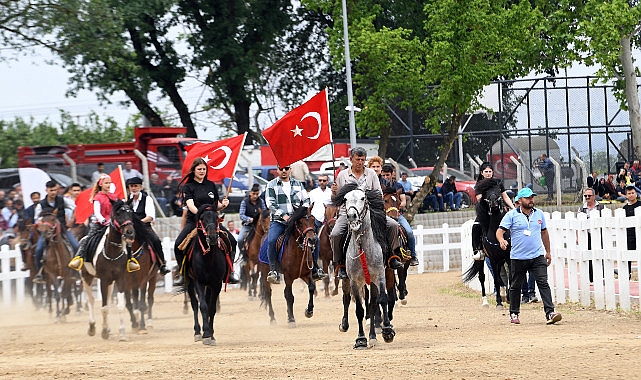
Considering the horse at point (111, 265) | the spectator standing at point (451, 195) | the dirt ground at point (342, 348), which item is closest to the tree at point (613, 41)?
the spectator standing at point (451, 195)

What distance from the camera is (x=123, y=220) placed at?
19516 mm

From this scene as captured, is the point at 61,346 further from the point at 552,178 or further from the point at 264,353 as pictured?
the point at 552,178

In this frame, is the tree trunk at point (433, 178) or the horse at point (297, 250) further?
the tree trunk at point (433, 178)

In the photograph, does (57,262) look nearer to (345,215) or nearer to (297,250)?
(297,250)

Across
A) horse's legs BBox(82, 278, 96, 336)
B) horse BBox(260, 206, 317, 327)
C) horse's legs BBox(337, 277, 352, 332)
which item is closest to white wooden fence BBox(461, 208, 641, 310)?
horse BBox(260, 206, 317, 327)

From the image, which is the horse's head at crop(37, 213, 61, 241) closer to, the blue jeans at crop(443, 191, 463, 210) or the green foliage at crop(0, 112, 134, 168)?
the blue jeans at crop(443, 191, 463, 210)

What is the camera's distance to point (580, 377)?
38.1ft

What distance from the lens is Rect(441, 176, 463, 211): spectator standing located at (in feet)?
132

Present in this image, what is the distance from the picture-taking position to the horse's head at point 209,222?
17688 mm

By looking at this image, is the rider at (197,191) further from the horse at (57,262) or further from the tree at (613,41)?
the tree at (613,41)

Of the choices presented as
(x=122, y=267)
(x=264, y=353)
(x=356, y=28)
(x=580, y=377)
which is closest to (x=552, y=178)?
(x=356, y=28)

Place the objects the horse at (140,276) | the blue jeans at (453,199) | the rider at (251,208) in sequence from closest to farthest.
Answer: the horse at (140,276) < the rider at (251,208) < the blue jeans at (453,199)

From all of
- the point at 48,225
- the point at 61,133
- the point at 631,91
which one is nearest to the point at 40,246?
the point at 48,225

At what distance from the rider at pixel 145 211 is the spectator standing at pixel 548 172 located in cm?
1957
